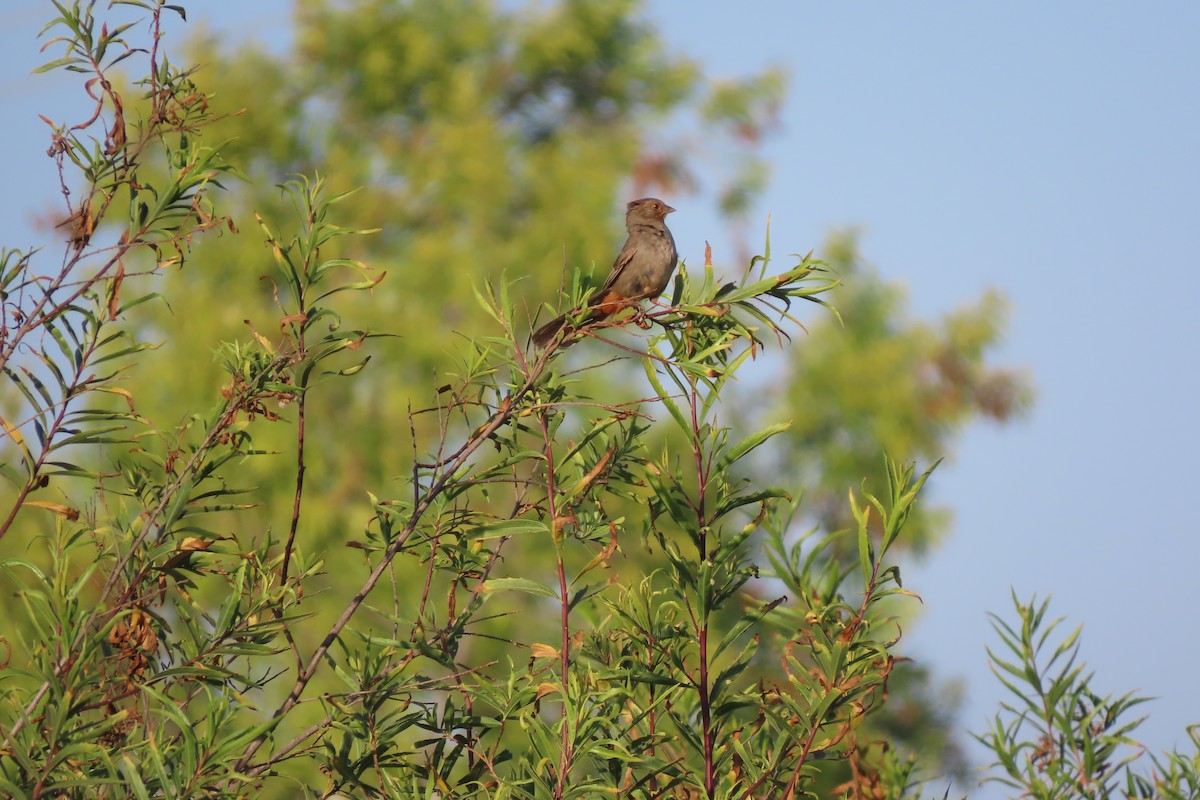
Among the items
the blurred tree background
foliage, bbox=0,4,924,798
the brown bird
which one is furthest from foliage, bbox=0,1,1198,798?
the blurred tree background

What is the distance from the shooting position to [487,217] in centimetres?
2111

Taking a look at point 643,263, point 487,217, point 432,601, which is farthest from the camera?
point 487,217

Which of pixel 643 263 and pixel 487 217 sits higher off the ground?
pixel 487 217

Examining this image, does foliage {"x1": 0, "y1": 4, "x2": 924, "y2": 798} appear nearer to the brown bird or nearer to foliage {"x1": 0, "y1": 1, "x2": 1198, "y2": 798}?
foliage {"x1": 0, "y1": 1, "x2": 1198, "y2": 798}

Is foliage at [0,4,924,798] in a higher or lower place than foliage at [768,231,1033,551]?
lower

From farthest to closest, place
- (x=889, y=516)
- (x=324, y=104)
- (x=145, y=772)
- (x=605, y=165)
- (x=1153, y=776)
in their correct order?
1. (x=324, y=104)
2. (x=605, y=165)
3. (x=1153, y=776)
4. (x=889, y=516)
5. (x=145, y=772)

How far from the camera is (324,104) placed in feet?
76.2

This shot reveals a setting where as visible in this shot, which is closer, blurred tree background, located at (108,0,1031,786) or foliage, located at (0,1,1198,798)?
foliage, located at (0,1,1198,798)

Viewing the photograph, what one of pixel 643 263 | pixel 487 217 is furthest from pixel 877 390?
pixel 643 263

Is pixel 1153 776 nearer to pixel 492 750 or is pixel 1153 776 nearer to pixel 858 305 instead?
pixel 492 750

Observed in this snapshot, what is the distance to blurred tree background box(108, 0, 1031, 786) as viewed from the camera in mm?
19188

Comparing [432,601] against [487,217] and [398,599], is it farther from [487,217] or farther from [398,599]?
[487,217]

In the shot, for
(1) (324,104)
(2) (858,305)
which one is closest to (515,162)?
(1) (324,104)

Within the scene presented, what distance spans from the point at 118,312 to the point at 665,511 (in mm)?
1225
